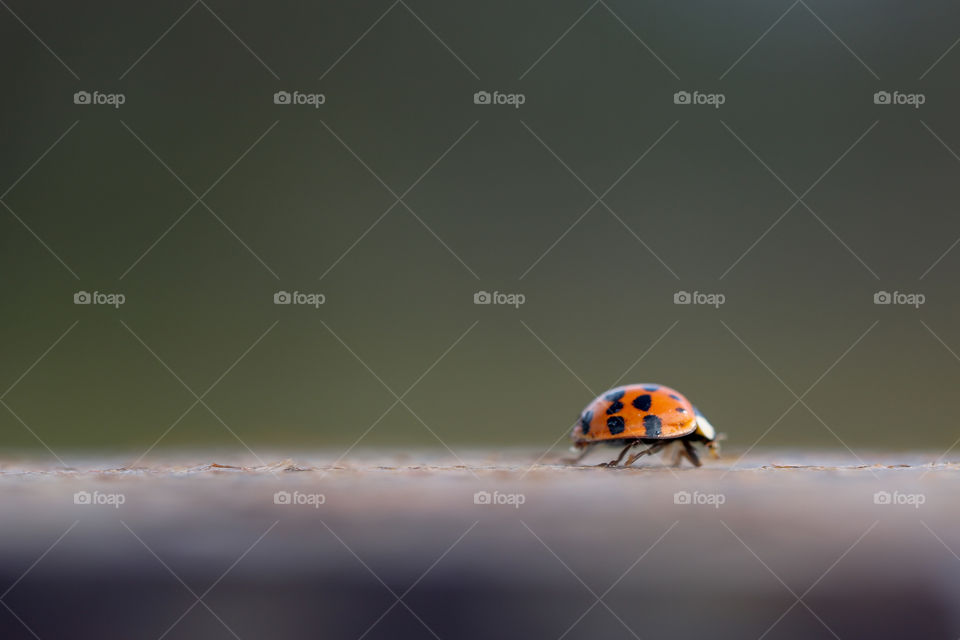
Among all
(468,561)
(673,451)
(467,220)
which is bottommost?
(468,561)

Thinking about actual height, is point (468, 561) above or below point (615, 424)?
below

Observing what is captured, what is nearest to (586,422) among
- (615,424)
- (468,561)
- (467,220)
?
(615,424)

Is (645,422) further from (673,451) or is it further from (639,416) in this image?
(673,451)

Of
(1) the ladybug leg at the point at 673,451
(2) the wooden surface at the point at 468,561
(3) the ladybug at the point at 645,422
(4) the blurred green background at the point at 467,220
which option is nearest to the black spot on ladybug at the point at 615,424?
(3) the ladybug at the point at 645,422

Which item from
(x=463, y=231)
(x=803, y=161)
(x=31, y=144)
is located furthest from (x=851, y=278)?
(x=31, y=144)

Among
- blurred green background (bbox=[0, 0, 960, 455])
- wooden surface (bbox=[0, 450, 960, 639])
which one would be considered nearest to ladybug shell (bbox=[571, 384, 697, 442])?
wooden surface (bbox=[0, 450, 960, 639])

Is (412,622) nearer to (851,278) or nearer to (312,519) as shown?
(312,519)

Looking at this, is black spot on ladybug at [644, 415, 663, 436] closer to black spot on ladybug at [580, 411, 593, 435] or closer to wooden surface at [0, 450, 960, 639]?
black spot on ladybug at [580, 411, 593, 435]

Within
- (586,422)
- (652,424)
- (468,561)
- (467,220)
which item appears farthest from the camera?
(467,220)
